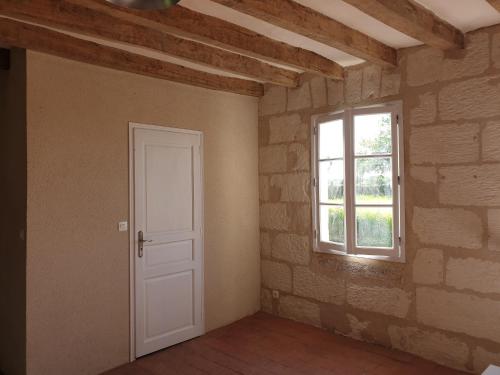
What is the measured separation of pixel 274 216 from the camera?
4.58 meters

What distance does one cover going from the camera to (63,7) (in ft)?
8.02

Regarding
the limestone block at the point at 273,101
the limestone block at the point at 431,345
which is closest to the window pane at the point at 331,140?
the limestone block at the point at 273,101

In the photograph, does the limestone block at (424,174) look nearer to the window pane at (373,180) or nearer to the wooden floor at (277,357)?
the window pane at (373,180)

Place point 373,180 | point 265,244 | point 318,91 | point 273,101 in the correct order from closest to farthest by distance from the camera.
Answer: point 373,180 → point 318,91 → point 273,101 → point 265,244

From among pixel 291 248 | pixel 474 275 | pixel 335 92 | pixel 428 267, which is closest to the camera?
pixel 474 275

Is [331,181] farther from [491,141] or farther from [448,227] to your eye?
[491,141]

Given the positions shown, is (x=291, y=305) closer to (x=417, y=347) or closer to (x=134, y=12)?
(x=417, y=347)

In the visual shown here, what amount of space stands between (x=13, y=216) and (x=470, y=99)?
3824mm

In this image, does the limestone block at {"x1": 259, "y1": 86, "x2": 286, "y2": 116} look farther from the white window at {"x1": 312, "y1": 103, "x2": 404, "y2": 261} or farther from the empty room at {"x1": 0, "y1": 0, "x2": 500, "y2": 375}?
the white window at {"x1": 312, "y1": 103, "x2": 404, "y2": 261}

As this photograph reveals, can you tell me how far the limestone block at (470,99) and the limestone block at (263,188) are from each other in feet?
6.66

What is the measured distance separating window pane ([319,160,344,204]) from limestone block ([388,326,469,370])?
1.33 m

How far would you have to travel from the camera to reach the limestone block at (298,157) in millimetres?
4250

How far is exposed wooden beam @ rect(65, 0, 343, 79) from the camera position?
2.35 meters

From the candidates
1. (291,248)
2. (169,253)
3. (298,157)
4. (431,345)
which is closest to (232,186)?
(298,157)
